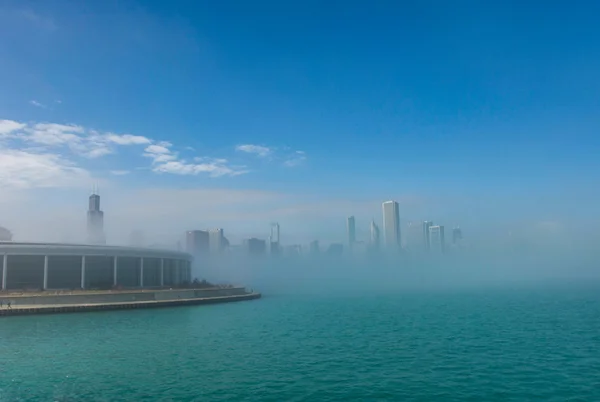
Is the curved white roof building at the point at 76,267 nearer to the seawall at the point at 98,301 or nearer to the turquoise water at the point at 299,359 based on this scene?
the seawall at the point at 98,301

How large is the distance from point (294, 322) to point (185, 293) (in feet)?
112

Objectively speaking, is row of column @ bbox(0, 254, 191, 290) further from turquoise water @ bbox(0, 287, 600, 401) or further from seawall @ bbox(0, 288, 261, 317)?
turquoise water @ bbox(0, 287, 600, 401)

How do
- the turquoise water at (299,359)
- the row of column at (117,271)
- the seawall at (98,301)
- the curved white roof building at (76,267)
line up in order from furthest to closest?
the curved white roof building at (76,267) < the row of column at (117,271) < the seawall at (98,301) < the turquoise water at (299,359)

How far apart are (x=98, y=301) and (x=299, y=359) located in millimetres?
50538

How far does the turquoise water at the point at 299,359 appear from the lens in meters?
28.6

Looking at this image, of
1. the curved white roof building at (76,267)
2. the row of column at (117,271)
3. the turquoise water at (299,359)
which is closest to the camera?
the turquoise water at (299,359)

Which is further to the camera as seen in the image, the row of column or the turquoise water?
the row of column

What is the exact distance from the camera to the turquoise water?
28.6 metres

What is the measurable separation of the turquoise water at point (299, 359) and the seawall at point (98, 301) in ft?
22.2

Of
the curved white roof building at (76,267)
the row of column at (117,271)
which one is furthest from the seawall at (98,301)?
the curved white roof building at (76,267)

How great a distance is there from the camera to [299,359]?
3756 cm

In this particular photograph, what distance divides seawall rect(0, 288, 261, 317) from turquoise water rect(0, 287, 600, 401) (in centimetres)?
678

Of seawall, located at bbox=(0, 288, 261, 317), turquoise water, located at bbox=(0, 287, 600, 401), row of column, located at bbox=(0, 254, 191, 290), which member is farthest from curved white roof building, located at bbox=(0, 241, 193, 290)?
turquoise water, located at bbox=(0, 287, 600, 401)

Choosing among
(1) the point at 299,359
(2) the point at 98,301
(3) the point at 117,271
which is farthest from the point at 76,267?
(1) the point at 299,359
